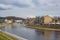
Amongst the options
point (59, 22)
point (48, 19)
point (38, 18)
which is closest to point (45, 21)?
point (48, 19)

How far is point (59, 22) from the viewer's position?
137m

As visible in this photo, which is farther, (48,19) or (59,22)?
(48,19)

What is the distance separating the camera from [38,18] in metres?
187

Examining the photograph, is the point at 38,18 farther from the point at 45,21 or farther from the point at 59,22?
the point at 59,22

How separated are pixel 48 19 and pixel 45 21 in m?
3.10

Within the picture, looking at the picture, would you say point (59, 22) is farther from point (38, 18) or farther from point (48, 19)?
point (38, 18)

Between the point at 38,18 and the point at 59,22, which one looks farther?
the point at 38,18

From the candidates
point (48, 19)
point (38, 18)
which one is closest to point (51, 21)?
point (48, 19)

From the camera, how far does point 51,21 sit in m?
144

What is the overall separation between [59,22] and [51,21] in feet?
28.5

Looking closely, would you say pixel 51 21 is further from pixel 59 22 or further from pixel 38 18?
pixel 38 18

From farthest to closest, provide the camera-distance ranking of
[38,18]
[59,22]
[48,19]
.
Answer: [38,18] → [48,19] → [59,22]

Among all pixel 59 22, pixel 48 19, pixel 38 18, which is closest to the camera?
pixel 59 22

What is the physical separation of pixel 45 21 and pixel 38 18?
36.3 meters
